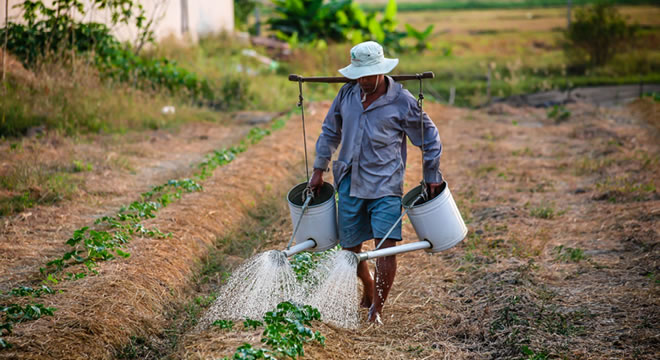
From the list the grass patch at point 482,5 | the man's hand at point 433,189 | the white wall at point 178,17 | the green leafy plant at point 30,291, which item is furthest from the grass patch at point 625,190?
the grass patch at point 482,5

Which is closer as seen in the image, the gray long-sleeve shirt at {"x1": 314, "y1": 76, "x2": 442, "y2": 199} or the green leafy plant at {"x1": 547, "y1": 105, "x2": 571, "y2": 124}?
the gray long-sleeve shirt at {"x1": 314, "y1": 76, "x2": 442, "y2": 199}

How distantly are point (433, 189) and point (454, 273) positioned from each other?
133 centimetres

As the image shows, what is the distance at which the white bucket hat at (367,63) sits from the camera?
12.7ft

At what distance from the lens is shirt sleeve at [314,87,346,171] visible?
4.18 metres

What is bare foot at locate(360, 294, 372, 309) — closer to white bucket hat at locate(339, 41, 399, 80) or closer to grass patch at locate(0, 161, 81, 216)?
white bucket hat at locate(339, 41, 399, 80)

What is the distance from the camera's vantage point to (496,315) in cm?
433

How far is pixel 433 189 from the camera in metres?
4.10

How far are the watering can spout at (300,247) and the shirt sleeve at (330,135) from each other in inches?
18.3

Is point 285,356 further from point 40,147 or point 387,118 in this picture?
point 40,147

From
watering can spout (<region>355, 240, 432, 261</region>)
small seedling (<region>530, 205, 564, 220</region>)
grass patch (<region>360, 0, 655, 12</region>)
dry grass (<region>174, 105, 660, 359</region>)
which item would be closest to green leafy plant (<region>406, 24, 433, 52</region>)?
dry grass (<region>174, 105, 660, 359</region>)

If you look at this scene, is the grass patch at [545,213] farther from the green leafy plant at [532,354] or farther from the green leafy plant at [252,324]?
the green leafy plant at [252,324]

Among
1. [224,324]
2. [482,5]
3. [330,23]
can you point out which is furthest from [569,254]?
[482,5]

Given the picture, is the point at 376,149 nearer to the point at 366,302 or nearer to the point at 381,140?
the point at 381,140

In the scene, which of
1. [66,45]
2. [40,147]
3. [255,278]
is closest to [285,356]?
[255,278]
